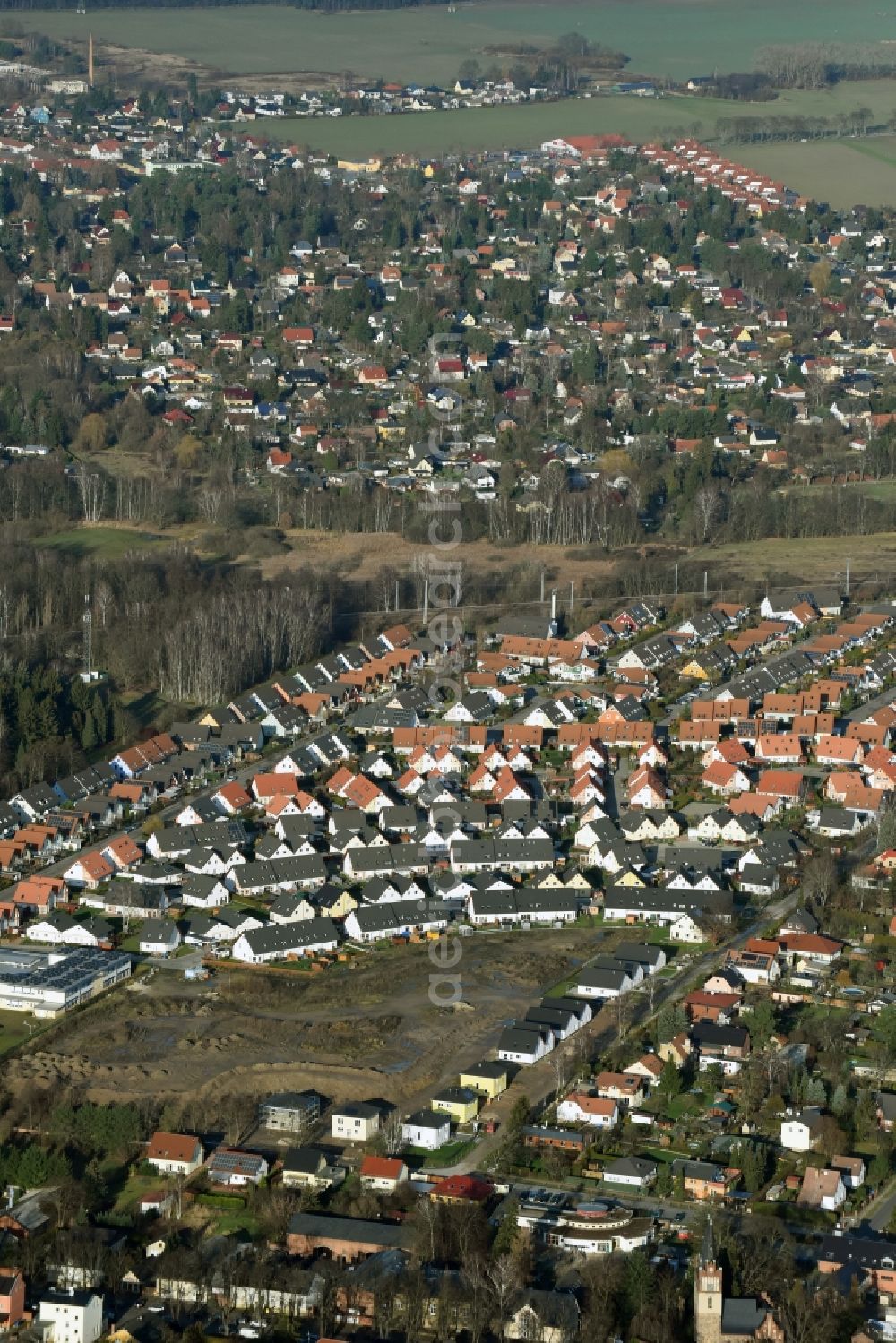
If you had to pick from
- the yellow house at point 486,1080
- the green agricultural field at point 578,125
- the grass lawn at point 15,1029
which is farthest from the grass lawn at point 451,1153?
the green agricultural field at point 578,125

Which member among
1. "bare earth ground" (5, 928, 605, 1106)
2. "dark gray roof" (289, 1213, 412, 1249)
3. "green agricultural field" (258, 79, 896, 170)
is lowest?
"bare earth ground" (5, 928, 605, 1106)

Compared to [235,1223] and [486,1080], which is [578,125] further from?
[235,1223]

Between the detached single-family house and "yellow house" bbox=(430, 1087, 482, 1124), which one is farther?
"yellow house" bbox=(430, 1087, 482, 1124)

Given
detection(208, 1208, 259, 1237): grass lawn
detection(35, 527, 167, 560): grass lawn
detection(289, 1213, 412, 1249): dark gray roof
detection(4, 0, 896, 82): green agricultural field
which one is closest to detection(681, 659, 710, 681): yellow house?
detection(35, 527, 167, 560): grass lawn

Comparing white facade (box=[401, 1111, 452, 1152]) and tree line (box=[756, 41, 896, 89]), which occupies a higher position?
tree line (box=[756, 41, 896, 89])

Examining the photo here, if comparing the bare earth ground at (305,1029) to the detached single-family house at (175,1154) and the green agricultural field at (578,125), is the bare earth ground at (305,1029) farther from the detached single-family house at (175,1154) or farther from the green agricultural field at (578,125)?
the green agricultural field at (578,125)

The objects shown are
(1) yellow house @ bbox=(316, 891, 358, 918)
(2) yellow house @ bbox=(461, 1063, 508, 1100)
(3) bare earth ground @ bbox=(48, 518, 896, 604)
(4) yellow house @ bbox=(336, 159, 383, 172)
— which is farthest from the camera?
(4) yellow house @ bbox=(336, 159, 383, 172)

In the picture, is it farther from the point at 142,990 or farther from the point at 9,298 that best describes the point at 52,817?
the point at 9,298

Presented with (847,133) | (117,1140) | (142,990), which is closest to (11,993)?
(142,990)

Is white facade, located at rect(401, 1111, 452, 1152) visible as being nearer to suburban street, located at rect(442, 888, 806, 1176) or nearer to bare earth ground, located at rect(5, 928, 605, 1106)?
suburban street, located at rect(442, 888, 806, 1176)
